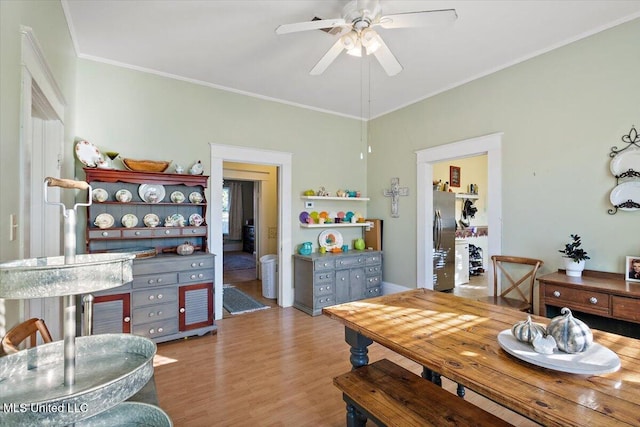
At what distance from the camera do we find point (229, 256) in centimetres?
975

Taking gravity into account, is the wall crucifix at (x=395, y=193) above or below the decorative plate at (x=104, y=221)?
above

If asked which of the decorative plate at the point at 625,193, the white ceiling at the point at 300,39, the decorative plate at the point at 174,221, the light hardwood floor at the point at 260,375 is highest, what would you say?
the white ceiling at the point at 300,39

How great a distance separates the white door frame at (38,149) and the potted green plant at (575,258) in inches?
155

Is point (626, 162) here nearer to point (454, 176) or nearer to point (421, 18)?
point (421, 18)

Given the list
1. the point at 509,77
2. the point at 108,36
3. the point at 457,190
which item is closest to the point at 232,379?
the point at 108,36

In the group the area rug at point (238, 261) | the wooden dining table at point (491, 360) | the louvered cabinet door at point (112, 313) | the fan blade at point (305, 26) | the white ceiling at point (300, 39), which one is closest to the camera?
the wooden dining table at point (491, 360)

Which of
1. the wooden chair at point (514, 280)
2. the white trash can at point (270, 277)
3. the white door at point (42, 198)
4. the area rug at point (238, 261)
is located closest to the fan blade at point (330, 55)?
the white door at point (42, 198)

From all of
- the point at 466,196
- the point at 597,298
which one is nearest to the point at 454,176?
the point at 466,196

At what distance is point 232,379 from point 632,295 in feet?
10.2

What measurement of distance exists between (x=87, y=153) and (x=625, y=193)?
5.00 meters

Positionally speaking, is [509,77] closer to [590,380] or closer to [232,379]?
[590,380]

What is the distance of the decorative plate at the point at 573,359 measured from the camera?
3.69 ft

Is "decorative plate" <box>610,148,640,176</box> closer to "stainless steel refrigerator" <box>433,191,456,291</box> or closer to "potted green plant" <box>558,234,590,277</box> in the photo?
"potted green plant" <box>558,234,590,277</box>

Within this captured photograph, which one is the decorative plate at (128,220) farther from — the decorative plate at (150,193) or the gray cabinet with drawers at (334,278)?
the gray cabinet with drawers at (334,278)
